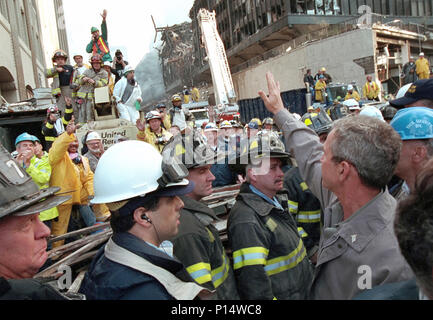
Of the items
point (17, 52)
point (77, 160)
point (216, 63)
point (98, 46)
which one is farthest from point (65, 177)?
point (216, 63)

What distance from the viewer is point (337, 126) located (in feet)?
6.94

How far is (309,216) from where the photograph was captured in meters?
3.91

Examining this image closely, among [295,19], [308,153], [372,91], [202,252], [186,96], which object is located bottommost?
[202,252]

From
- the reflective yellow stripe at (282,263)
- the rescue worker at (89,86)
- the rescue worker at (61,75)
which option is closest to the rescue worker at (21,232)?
the reflective yellow stripe at (282,263)

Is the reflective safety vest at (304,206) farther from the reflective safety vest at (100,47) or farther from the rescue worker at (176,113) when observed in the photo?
the reflective safety vest at (100,47)

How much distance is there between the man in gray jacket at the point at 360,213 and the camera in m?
1.81

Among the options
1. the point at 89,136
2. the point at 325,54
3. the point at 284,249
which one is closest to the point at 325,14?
the point at 325,54

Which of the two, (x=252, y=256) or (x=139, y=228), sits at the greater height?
(x=139, y=228)

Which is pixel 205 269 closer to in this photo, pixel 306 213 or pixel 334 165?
pixel 334 165

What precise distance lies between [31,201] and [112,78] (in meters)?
10.5

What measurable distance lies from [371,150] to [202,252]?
1.16m

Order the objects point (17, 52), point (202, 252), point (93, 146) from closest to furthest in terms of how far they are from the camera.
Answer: point (202, 252)
point (93, 146)
point (17, 52)

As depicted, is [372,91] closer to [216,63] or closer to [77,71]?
[216,63]

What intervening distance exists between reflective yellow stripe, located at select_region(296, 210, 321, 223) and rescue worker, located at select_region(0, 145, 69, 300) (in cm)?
264
